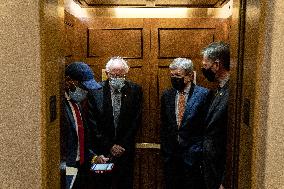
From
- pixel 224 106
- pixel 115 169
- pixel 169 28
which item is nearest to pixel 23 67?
pixel 224 106

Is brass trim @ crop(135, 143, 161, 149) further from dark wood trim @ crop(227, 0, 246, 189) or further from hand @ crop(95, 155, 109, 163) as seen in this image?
dark wood trim @ crop(227, 0, 246, 189)

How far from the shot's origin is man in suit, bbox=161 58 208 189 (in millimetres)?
3771

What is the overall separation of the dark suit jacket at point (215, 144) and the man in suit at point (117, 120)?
1086 millimetres

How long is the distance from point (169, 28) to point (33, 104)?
2.95m

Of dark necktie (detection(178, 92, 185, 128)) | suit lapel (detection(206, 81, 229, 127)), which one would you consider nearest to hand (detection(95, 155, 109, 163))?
dark necktie (detection(178, 92, 185, 128))

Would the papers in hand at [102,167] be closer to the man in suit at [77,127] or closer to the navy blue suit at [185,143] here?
the man in suit at [77,127]

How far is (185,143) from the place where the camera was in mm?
3818

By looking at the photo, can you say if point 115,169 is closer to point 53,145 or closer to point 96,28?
point 96,28

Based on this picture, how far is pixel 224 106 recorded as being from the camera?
3143 mm

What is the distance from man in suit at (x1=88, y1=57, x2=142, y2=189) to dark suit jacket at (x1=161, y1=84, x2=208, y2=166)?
0.38m

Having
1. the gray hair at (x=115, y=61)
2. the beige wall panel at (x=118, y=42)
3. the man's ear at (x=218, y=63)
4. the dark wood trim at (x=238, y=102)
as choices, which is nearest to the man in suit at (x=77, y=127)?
the gray hair at (x=115, y=61)

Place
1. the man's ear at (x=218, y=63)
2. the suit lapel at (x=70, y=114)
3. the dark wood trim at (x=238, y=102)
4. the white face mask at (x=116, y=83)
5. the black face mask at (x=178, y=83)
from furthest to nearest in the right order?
the white face mask at (x=116, y=83)
the black face mask at (x=178, y=83)
the suit lapel at (x=70, y=114)
the man's ear at (x=218, y=63)
the dark wood trim at (x=238, y=102)

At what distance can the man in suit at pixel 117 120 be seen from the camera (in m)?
4.18

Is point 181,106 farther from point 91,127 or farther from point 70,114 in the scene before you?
point 70,114
